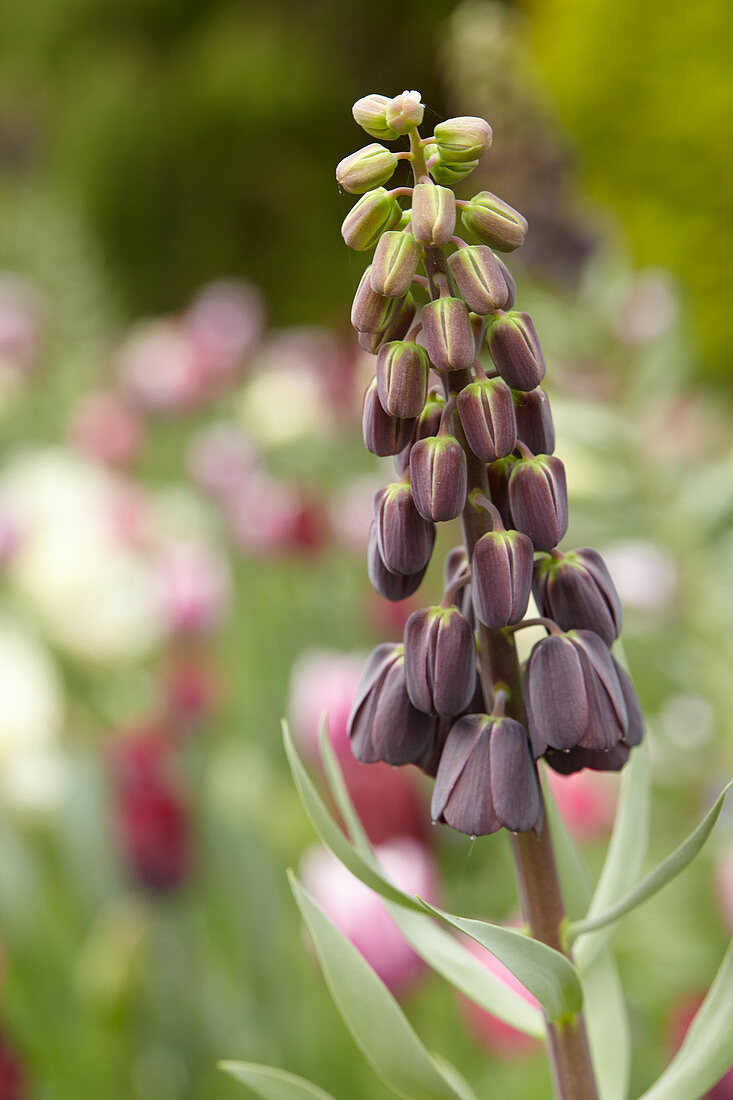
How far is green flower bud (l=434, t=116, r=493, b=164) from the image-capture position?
33 cm

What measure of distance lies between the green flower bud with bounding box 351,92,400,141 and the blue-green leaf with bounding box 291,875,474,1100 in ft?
0.77

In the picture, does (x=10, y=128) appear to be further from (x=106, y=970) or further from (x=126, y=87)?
(x=106, y=970)

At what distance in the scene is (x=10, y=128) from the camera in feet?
12.8

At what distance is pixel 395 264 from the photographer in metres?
0.32

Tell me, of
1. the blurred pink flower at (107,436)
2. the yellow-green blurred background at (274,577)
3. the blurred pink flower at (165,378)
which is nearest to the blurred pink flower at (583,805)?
the yellow-green blurred background at (274,577)

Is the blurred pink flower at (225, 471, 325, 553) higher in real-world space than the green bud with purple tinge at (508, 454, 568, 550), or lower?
higher

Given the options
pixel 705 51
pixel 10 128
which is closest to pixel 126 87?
pixel 10 128

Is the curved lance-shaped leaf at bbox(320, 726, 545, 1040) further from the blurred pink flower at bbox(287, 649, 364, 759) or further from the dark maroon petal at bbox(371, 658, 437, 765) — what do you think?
the blurred pink flower at bbox(287, 649, 364, 759)

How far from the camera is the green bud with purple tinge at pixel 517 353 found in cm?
33

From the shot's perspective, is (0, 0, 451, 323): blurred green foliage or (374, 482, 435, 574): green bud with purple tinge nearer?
(374, 482, 435, 574): green bud with purple tinge

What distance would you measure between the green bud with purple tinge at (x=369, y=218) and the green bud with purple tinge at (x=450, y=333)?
3 centimetres

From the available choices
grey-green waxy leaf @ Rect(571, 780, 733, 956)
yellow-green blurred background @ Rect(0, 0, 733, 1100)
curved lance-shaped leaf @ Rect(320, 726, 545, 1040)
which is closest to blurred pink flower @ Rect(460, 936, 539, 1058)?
yellow-green blurred background @ Rect(0, 0, 733, 1100)

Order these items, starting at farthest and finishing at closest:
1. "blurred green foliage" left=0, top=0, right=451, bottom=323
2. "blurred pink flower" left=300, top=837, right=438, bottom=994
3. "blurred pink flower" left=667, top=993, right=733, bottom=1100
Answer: "blurred green foliage" left=0, top=0, right=451, bottom=323, "blurred pink flower" left=300, top=837, right=438, bottom=994, "blurred pink flower" left=667, top=993, right=733, bottom=1100

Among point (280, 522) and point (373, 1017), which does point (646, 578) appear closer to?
point (280, 522)
